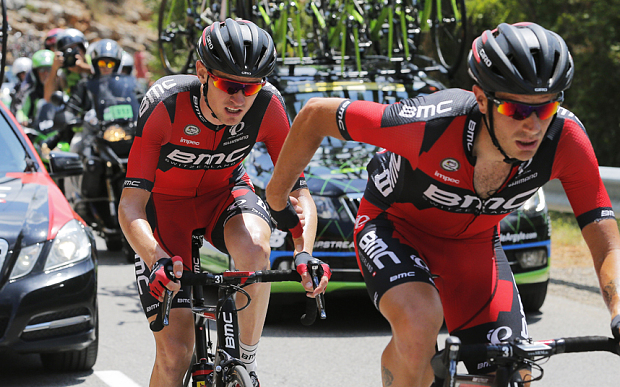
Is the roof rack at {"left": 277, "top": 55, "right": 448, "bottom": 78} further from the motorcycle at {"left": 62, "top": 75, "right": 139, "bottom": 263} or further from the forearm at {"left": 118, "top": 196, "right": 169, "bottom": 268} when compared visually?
the forearm at {"left": 118, "top": 196, "right": 169, "bottom": 268}

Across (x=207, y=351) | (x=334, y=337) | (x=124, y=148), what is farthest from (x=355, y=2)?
(x=207, y=351)

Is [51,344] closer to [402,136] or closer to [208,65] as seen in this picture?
[208,65]

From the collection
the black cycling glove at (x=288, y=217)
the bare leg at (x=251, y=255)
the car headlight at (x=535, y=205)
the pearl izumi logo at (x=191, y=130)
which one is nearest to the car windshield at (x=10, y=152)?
the pearl izumi logo at (x=191, y=130)

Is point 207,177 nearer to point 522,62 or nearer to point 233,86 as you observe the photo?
point 233,86

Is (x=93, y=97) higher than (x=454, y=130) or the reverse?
the reverse

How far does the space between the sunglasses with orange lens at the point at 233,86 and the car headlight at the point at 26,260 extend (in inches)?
82.0

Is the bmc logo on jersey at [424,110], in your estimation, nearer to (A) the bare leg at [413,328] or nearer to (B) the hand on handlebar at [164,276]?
(A) the bare leg at [413,328]

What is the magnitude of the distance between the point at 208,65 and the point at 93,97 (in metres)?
7.11

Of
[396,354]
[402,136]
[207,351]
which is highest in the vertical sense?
[402,136]

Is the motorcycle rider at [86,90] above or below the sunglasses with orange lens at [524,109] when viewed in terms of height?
below

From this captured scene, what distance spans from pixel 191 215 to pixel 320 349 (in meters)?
2.42

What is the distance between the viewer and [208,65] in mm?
3971

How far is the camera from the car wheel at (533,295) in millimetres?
7393

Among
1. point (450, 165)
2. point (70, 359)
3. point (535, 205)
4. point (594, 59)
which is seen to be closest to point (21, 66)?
point (594, 59)
